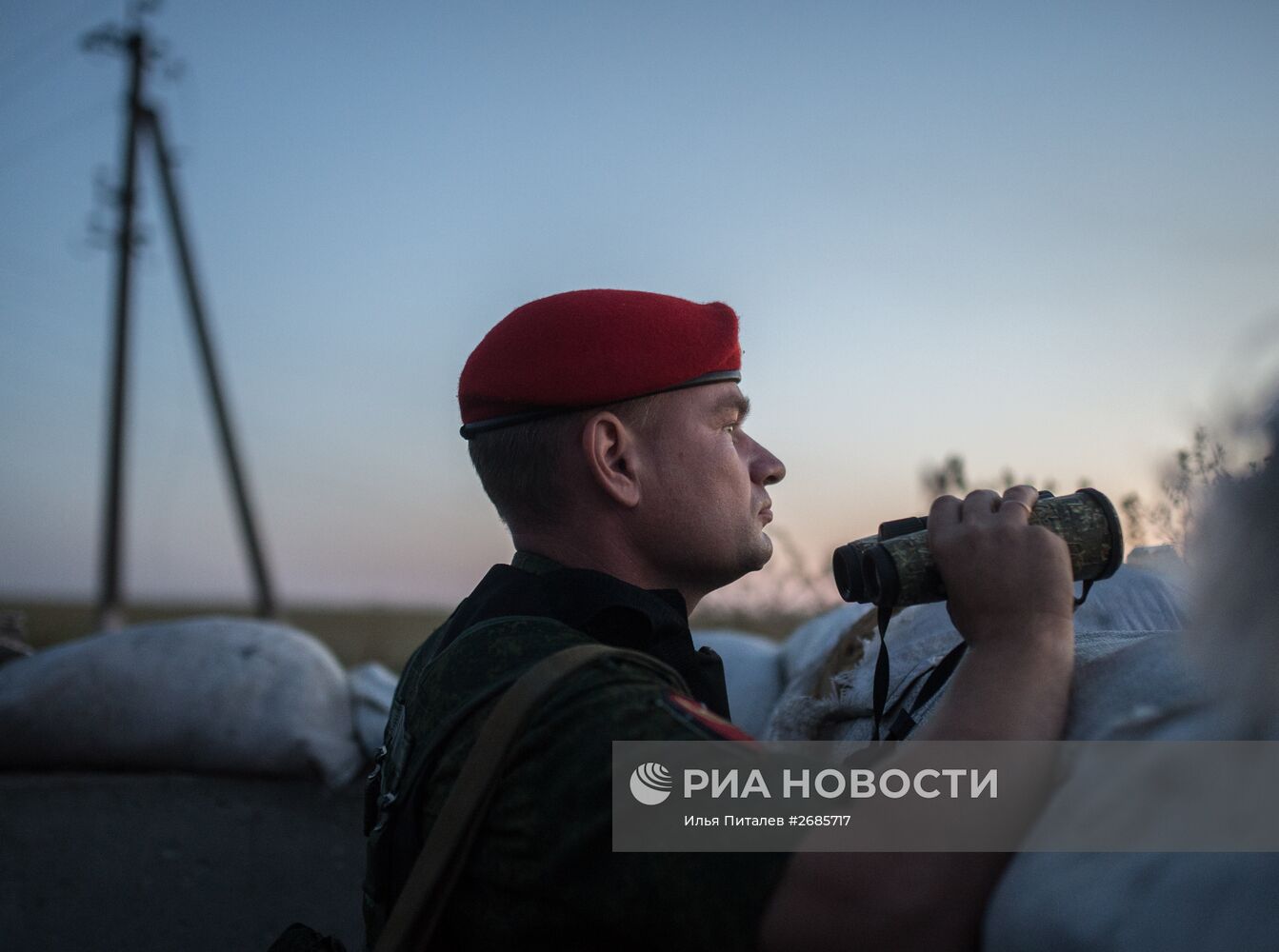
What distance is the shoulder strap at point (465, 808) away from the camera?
105 cm

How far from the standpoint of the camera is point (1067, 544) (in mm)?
1154

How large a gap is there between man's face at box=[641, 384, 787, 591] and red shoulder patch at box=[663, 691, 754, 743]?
1.57ft

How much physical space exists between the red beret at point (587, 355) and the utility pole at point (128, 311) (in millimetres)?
8616

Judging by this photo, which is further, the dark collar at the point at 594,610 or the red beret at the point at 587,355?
the red beret at the point at 587,355

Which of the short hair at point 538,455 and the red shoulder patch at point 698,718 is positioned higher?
the short hair at point 538,455

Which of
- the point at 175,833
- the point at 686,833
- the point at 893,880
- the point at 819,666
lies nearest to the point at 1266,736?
the point at 893,880

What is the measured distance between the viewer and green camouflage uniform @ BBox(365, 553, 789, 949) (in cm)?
94

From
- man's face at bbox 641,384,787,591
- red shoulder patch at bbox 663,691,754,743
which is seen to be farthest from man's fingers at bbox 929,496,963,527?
man's face at bbox 641,384,787,591

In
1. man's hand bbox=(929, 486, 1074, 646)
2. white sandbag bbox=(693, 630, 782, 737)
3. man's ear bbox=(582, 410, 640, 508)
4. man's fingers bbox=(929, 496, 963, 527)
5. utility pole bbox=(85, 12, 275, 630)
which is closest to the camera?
man's hand bbox=(929, 486, 1074, 646)

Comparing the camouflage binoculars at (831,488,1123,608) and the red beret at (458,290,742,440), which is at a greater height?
the red beret at (458,290,742,440)

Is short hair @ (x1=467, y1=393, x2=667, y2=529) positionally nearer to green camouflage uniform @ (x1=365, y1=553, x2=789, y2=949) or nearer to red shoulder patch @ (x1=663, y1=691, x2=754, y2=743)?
green camouflage uniform @ (x1=365, y1=553, x2=789, y2=949)

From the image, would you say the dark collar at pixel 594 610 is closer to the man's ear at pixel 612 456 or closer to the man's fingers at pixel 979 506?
the man's ear at pixel 612 456

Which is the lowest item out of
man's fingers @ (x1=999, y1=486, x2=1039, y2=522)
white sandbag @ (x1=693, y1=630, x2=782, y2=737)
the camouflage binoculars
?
white sandbag @ (x1=693, y1=630, x2=782, y2=737)

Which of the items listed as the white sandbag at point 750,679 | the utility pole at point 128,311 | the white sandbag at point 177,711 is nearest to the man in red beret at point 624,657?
the white sandbag at point 750,679
